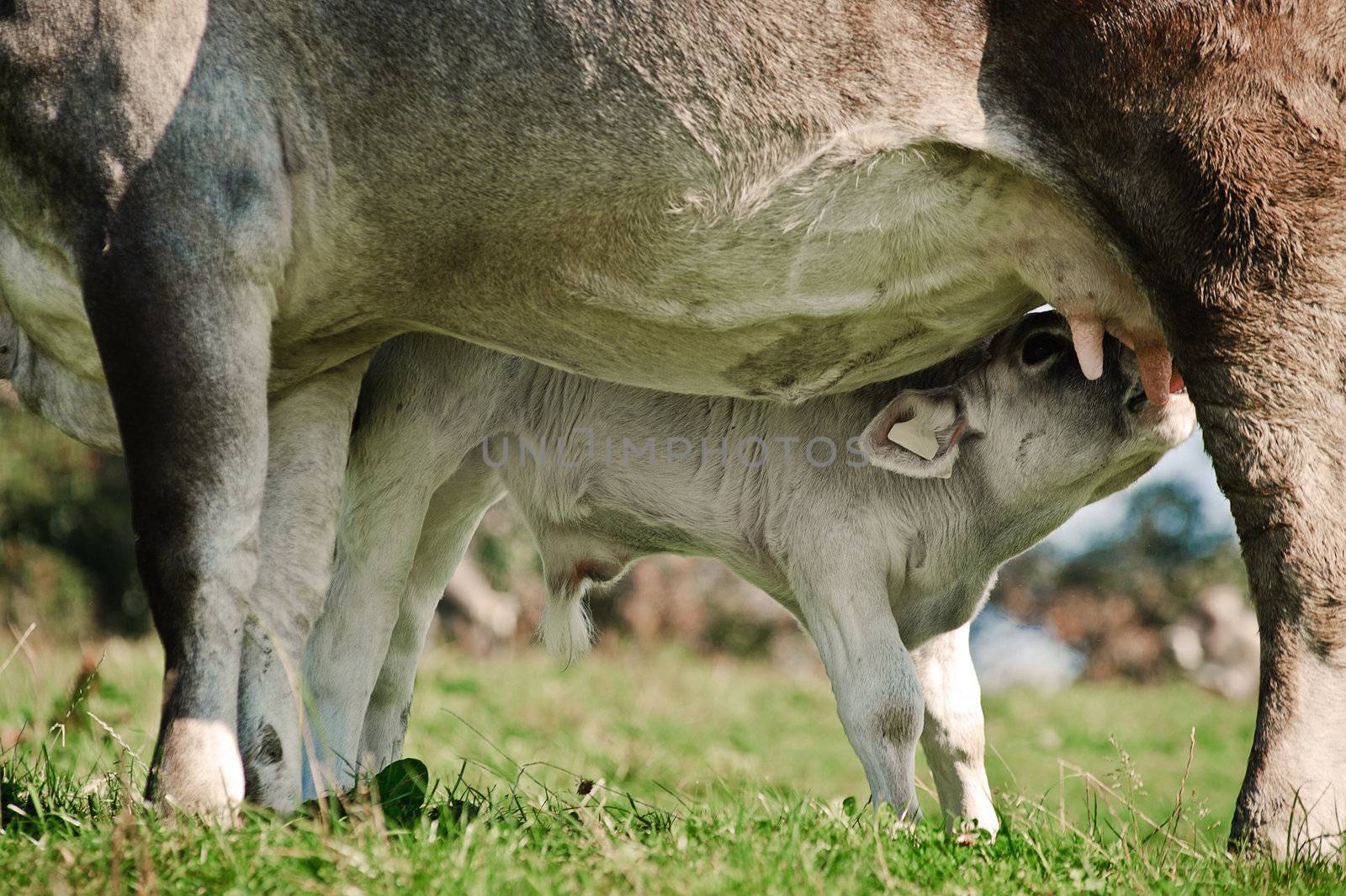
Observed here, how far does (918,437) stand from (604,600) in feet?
41.9

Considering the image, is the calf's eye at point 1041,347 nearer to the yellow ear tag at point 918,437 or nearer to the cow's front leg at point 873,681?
the yellow ear tag at point 918,437

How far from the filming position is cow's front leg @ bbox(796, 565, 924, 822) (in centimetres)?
403

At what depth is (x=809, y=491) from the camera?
14.4ft

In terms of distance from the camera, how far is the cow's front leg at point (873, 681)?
4.03m

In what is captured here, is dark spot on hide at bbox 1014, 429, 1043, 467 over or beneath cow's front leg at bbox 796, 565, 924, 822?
over

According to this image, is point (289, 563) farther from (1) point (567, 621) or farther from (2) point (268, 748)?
(1) point (567, 621)

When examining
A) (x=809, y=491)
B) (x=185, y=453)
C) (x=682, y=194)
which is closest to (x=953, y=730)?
(x=809, y=491)

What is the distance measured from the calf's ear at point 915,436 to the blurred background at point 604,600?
10.9 m

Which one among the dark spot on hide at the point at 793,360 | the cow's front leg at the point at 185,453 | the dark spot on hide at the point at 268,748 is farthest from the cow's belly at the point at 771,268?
the dark spot on hide at the point at 268,748

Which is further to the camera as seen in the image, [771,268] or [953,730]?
[953,730]

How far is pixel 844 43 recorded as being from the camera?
3.19m

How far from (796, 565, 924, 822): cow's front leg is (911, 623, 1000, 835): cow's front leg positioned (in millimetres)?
330

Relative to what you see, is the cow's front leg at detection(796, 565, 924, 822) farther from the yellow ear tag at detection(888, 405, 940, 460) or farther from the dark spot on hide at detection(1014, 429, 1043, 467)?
the dark spot on hide at detection(1014, 429, 1043, 467)

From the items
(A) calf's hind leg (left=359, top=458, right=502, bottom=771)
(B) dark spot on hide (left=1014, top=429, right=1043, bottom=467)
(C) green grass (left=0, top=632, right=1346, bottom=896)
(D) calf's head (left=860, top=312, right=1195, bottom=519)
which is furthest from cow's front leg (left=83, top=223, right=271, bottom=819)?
(B) dark spot on hide (left=1014, top=429, right=1043, bottom=467)
